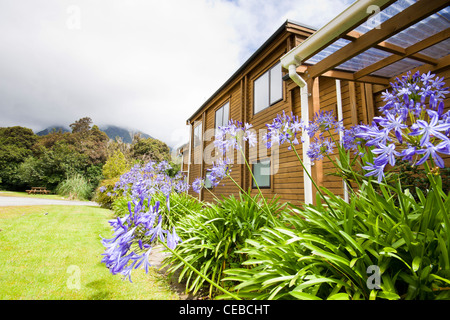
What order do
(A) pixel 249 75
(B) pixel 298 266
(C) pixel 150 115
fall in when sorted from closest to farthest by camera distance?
(B) pixel 298 266 → (A) pixel 249 75 → (C) pixel 150 115

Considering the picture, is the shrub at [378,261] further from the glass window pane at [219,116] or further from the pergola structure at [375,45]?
the glass window pane at [219,116]

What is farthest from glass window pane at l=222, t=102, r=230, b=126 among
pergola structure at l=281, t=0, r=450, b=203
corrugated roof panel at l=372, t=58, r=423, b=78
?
corrugated roof panel at l=372, t=58, r=423, b=78

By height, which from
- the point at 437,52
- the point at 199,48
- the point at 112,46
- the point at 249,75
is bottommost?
the point at 437,52

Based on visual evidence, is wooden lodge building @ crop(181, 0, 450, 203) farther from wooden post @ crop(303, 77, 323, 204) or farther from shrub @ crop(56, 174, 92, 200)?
shrub @ crop(56, 174, 92, 200)

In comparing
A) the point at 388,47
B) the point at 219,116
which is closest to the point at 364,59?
the point at 388,47

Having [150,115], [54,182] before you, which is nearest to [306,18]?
[54,182]

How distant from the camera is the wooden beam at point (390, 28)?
2104 millimetres

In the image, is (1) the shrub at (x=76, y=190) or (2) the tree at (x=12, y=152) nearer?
(1) the shrub at (x=76, y=190)

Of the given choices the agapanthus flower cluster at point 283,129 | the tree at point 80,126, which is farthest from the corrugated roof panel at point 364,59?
the tree at point 80,126

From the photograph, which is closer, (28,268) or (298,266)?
(298,266)

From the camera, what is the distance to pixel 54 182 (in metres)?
23.9

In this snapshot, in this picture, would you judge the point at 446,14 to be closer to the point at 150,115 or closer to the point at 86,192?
the point at 86,192

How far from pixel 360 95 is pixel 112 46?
9200 millimetres

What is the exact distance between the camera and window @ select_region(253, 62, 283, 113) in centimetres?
689
